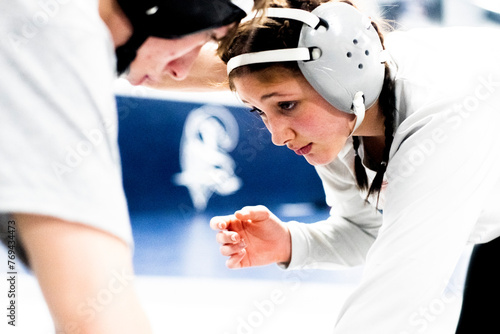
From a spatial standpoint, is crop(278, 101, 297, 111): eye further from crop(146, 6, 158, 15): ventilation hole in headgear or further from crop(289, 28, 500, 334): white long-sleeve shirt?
crop(146, 6, 158, 15): ventilation hole in headgear

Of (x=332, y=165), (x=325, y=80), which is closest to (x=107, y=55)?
(x=325, y=80)

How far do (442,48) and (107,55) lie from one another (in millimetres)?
1022

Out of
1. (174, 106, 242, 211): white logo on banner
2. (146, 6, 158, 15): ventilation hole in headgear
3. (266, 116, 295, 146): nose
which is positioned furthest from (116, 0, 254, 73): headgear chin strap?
(174, 106, 242, 211): white logo on banner

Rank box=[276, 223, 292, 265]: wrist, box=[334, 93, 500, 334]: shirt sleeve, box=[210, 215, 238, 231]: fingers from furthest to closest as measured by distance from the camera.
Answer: box=[276, 223, 292, 265]: wrist → box=[210, 215, 238, 231]: fingers → box=[334, 93, 500, 334]: shirt sleeve

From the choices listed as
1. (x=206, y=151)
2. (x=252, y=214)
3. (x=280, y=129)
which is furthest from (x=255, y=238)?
(x=206, y=151)

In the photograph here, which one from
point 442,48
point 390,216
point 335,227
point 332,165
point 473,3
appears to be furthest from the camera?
point 473,3

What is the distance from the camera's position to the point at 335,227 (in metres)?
1.68

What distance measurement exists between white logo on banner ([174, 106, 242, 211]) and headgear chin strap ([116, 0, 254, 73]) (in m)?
3.78

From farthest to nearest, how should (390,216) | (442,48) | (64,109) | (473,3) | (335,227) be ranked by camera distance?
1. (473,3)
2. (335,227)
3. (442,48)
4. (390,216)
5. (64,109)

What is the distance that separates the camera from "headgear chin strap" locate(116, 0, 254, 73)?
1.85ft

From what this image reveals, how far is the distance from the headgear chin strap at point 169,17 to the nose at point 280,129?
0.56 m

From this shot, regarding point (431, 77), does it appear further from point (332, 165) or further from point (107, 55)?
point (107, 55)

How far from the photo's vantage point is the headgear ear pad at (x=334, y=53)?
1.14 m

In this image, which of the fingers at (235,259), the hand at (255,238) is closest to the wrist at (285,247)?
the hand at (255,238)
